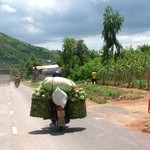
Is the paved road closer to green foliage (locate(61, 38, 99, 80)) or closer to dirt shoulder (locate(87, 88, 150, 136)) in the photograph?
dirt shoulder (locate(87, 88, 150, 136))

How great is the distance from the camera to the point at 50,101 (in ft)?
48.3

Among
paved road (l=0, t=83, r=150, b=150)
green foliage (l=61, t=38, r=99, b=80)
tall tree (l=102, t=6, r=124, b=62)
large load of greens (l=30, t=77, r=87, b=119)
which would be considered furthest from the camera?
green foliage (l=61, t=38, r=99, b=80)

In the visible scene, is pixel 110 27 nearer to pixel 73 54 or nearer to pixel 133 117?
pixel 73 54

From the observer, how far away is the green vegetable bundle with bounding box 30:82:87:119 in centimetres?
1466

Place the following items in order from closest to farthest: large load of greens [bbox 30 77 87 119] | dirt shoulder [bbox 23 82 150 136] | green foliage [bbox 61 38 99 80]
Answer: large load of greens [bbox 30 77 87 119] → dirt shoulder [bbox 23 82 150 136] → green foliage [bbox 61 38 99 80]

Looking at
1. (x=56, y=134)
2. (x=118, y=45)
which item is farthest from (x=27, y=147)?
(x=118, y=45)

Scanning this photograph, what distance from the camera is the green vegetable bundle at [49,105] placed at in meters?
14.7

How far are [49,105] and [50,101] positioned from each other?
0.14 meters

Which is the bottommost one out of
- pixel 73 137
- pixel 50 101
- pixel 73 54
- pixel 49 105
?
pixel 73 137

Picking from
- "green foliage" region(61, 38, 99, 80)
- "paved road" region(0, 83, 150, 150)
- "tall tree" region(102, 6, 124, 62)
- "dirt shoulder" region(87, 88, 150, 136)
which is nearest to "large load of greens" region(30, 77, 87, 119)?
"paved road" region(0, 83, 150, 150)

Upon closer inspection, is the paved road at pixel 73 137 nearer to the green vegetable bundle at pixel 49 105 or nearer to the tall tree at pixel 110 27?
the green vegetable bundle at pixel 49 105

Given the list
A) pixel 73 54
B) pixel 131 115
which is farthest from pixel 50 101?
pixel 73 54

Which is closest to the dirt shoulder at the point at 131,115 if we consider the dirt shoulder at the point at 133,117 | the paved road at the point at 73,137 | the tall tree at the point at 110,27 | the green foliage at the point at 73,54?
the dirt shoulder at the point at 133,117

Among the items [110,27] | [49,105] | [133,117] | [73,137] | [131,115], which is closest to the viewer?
[73,137]
